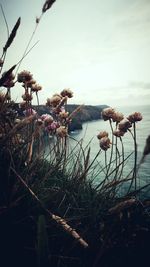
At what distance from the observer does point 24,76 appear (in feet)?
11.0

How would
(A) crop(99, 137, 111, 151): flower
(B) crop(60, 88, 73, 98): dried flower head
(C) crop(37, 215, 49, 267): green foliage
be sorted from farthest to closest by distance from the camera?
(B) crop(60, 88, 73, 98): dried flower head, (A) crop(99, 137, 111, 151): flower, (C) crop(37, 215, 49, 267): green foliage

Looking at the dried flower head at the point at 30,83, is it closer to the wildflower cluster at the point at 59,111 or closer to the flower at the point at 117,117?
the wildflower cluster at the point at 59,111

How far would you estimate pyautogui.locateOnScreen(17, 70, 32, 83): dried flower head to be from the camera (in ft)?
10.9

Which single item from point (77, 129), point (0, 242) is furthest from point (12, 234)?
point (77, 129)

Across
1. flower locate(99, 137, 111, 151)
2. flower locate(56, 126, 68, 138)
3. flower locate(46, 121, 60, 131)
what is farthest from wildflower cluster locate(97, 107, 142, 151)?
flower locate(46, 121, 60, 131)

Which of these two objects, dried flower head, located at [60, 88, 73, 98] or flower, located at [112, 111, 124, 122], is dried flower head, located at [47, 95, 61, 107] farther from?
flower, located at [112, 111, 124, 122]

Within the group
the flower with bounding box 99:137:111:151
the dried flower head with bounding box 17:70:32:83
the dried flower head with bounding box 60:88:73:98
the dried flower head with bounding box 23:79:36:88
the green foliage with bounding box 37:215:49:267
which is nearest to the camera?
the green foliage with bounding box 37:215:49:267

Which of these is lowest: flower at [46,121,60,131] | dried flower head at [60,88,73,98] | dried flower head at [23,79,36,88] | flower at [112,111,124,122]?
flower at [46,121,60,131]

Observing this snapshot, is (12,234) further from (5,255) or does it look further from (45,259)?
(45,259)

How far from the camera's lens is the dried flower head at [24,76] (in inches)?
131

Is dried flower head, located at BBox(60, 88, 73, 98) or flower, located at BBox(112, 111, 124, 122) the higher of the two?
dried flower head, located at BBox(60, 88, 73, 98)

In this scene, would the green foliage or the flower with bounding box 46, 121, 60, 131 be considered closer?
the green foliage

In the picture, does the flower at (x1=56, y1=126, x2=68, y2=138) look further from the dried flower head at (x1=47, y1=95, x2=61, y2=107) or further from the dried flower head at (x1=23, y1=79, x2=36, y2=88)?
the dried flower head at (x1=23, y1=79, x2=36, y2=88)

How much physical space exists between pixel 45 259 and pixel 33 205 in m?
0.91
